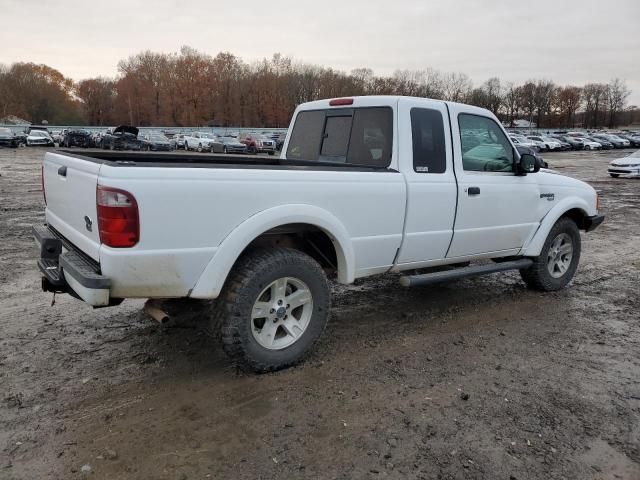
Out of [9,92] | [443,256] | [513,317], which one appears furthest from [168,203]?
[9,92]

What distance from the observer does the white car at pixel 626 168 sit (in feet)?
79.0

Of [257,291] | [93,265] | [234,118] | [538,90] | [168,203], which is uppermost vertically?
[538,90]

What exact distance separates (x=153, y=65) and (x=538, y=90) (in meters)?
84.1

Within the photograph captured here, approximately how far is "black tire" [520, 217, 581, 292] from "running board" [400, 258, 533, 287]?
0.20 m

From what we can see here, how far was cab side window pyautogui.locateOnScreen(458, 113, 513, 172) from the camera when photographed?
5.21 m

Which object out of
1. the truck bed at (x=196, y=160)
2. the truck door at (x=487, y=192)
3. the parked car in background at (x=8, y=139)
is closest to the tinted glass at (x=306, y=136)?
the truck bed at (x=196, y=160)

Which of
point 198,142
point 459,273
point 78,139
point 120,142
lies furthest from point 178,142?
point 459,273

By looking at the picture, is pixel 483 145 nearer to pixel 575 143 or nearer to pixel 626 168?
pixel 626 168

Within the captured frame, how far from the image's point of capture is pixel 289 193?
3.88 meters

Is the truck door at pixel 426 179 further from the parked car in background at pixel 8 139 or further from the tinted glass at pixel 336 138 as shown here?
the parked car in background at pixel 8 139

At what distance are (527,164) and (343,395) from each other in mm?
3246

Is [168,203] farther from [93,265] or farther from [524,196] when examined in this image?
[524,196]

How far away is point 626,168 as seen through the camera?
24.2m

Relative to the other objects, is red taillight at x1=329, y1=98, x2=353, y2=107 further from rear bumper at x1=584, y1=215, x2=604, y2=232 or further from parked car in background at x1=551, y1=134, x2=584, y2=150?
parked car in background at x1=551, y1=134, x2=584, y2=150
